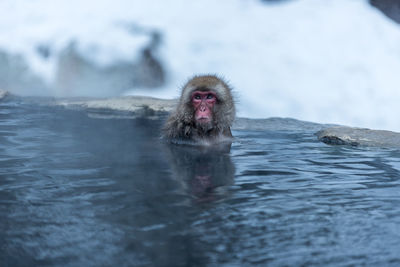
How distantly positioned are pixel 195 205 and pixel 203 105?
266 centimetres

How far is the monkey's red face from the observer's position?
214 inches

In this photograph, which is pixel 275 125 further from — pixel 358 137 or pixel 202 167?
pixel 202 167

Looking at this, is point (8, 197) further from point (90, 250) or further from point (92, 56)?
point (92, 56)

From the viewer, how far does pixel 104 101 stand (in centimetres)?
822

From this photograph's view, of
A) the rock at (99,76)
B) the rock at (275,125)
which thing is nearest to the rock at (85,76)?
the rock at (99,76)

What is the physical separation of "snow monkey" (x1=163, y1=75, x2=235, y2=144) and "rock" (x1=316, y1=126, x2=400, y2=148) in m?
1.08

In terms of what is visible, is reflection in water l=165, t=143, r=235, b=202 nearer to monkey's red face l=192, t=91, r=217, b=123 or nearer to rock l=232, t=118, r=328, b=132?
monkey's red face l=192, t=91, r=217, b=123

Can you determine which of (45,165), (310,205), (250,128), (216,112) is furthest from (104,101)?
(310,205)

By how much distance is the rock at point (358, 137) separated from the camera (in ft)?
18.2

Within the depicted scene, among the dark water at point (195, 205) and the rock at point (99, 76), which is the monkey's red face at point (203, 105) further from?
the rock at point (99, 76)

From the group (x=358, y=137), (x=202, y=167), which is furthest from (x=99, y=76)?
(x=202, y=167)

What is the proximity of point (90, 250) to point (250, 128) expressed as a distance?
5.19 meters

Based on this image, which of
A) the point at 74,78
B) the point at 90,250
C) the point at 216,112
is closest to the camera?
the point at 90,250

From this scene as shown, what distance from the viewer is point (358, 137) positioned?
18.6 ft
